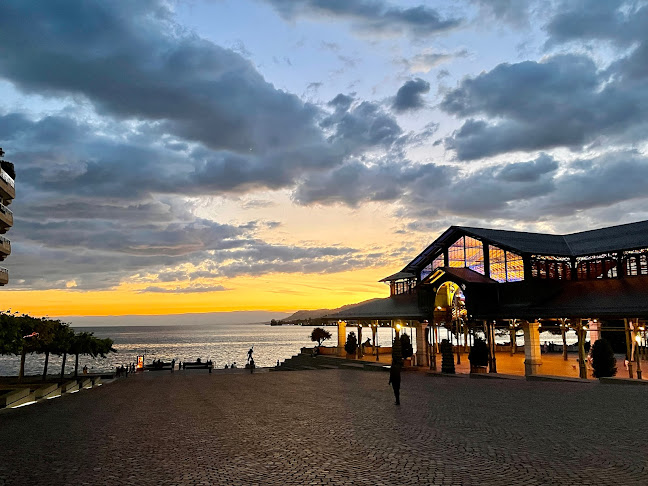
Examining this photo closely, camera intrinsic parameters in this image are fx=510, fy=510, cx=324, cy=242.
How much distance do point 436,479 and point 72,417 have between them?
1414cm

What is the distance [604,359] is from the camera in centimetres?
2516

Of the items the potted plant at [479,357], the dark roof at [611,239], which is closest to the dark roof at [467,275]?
the potted plant at [479,357]

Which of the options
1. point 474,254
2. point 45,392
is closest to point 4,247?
point 45,392

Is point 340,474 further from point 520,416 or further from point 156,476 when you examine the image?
point 520,416

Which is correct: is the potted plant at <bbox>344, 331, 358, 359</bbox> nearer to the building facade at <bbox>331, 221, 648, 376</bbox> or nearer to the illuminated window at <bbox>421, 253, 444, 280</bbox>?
the building facade at <bbox>331, 221, 648, 376</bbox>

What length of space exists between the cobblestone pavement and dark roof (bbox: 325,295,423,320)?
16.5 meters

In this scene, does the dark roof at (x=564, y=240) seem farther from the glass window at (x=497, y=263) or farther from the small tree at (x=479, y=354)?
the small tree at (x=479, y=354)

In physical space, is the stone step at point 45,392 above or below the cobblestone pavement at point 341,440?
below

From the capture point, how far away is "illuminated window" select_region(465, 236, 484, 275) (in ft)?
118

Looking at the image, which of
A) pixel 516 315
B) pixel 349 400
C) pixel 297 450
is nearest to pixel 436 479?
pixel 297 450

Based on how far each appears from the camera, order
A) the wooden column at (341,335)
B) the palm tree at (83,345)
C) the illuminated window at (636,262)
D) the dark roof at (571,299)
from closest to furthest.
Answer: the dark roof at (571,299) → the illuminated window at (636,262) → the wooden column at (341,335) → the palm tree at (83,345)

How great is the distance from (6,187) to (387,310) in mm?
35531

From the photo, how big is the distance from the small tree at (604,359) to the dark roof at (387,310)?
1346 centimetres

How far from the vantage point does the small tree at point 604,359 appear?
82.3 ft
